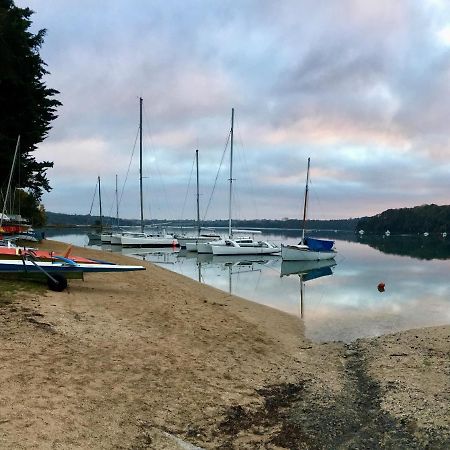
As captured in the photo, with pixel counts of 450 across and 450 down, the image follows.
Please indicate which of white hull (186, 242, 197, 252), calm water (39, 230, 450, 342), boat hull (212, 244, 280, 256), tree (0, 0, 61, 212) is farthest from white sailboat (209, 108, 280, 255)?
tree (0, 0, 61, 212)

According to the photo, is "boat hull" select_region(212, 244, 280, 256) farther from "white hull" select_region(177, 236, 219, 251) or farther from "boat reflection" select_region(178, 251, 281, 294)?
"white hull" select_region(177, 236, 219, 251)

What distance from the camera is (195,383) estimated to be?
9281mm

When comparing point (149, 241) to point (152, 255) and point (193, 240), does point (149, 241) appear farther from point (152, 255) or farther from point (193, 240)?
point (152, 255)

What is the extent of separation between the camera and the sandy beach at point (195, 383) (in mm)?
7016

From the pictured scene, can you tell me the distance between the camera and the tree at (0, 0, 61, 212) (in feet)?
87.0

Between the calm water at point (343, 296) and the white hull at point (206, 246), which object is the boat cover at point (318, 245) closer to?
the calm water at point (343, 296)

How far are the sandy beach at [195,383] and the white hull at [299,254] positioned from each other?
3625 centimetres

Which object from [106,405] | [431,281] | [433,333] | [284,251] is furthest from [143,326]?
[284,251]

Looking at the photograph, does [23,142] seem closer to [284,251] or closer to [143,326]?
[143,326]

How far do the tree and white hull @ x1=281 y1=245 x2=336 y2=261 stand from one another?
94.6 feet

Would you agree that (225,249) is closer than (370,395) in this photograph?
No

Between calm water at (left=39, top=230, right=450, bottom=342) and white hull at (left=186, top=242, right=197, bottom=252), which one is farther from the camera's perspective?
white hull at (left=186, top=242, right=197, bottom=252)

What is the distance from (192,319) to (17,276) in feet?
21.1

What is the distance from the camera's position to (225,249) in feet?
185
